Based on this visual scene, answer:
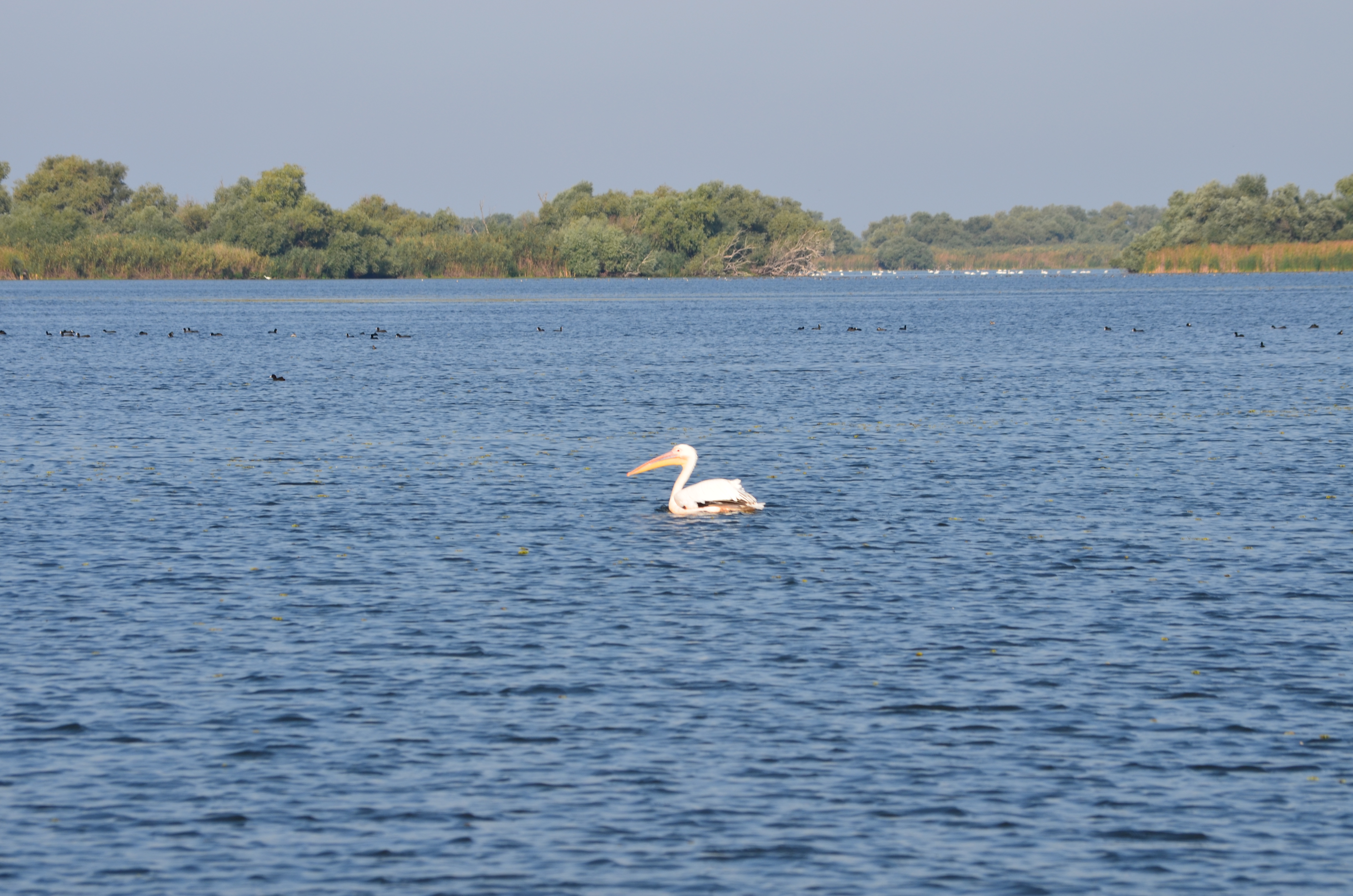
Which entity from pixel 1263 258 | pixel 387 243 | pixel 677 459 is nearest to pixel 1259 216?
pixel 1263 258

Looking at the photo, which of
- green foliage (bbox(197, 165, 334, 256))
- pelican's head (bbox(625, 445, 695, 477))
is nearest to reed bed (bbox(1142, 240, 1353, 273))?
green foliage (bbox(197, 165, 334, 256))

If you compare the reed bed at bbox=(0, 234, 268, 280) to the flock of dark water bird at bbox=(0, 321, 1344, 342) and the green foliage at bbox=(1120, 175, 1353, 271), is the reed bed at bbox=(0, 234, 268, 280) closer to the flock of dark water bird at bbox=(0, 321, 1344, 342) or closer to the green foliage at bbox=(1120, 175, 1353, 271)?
the flock of dark water bird at bbox=(0, 321, 1344, 342)

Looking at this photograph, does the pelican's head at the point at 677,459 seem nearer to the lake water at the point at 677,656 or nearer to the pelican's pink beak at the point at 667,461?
the pelican's pink beak at the point at 667,461

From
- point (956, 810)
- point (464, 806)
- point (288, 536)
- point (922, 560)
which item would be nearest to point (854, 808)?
point (956, 810)

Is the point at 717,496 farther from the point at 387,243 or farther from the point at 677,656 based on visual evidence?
the point at 387,243

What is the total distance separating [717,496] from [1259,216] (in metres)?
148

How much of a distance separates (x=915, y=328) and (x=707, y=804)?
80.4 meters

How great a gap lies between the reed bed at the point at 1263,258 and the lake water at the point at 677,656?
124m

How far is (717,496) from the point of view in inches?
1005

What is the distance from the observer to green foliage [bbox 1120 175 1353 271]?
161 metres

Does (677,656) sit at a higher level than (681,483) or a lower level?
lower

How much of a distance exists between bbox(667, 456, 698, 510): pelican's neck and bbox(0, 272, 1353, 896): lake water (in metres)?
0.47

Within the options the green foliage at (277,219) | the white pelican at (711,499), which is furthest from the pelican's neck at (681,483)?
the green foliage at (277,219)

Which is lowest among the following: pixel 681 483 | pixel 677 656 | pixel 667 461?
pixel 677 656
